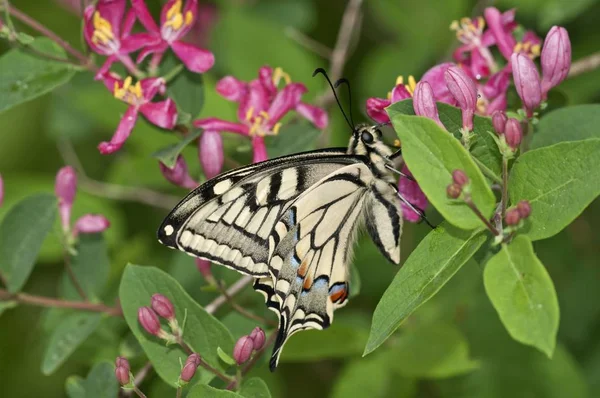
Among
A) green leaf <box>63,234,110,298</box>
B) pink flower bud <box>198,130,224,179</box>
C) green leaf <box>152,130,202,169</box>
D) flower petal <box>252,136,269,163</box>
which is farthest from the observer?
green leaf <box>63,234,110,298</box>

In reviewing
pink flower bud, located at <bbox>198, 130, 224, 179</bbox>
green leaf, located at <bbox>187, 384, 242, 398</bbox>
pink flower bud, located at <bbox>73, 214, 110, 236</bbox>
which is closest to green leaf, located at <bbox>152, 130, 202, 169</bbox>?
pink flower bud, located at <bbox>198, 130, 224, 179</bbox>

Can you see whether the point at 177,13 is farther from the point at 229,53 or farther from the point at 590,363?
the point at 590,363

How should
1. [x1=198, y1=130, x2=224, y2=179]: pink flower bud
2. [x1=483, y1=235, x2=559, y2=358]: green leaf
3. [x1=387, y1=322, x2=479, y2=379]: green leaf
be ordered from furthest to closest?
[x1=387, y1=322, x2=479, y2=379]: green leaf, [x1=198, y1=130, x2=224, y2=179]: pink flower bud, [x1=483, y1=235, x2=559, y2=358]: green leaf

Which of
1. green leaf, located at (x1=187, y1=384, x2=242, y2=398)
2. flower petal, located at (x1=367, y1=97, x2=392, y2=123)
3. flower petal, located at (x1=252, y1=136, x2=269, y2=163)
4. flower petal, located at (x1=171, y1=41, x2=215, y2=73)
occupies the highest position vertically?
flower petal, located at (x1=367, y1=97, x2=392, y2=123)

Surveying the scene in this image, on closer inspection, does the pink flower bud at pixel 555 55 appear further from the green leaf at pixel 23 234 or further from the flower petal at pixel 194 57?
the green leaf at pixel 23 234

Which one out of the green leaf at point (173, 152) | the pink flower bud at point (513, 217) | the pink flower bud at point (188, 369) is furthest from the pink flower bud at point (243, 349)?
the pink flower bud at point (513, 217)

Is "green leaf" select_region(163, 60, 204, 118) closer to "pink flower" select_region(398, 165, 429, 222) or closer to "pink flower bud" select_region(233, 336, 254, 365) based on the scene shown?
"pink flower" select_region(398, 165, 429, 222)
